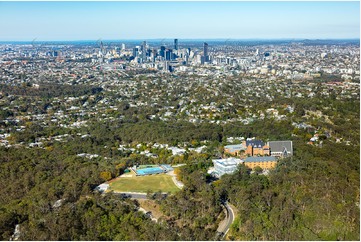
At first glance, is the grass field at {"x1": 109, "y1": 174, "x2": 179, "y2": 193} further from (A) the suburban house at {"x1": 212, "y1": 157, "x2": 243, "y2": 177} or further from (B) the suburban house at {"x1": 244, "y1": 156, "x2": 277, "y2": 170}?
(B) the suburban house at {"x1": 244, "y1": 156, "x2": 277, "y2": 170}

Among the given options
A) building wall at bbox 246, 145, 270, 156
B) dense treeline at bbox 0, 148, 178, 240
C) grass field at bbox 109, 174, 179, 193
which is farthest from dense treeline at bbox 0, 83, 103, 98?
grass field at bbox 109, 174, 179, 193

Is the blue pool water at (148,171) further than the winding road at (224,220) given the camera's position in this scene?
Yes

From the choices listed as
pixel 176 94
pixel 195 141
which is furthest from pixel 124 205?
pixel 176 94

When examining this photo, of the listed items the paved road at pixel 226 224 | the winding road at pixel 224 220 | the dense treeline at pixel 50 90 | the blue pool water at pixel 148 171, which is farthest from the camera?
the dense treeline at pixel 50 90

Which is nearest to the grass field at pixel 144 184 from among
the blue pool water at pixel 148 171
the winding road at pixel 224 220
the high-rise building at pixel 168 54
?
the blue pool water at pixel 148 171

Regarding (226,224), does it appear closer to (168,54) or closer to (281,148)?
(281,148)

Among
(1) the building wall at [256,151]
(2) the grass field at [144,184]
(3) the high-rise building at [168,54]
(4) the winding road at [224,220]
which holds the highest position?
(3) the high-rise building at [168,54]

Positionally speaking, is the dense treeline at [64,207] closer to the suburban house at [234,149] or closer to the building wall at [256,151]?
the suburban house at [234,149]

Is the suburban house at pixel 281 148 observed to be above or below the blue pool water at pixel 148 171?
above
